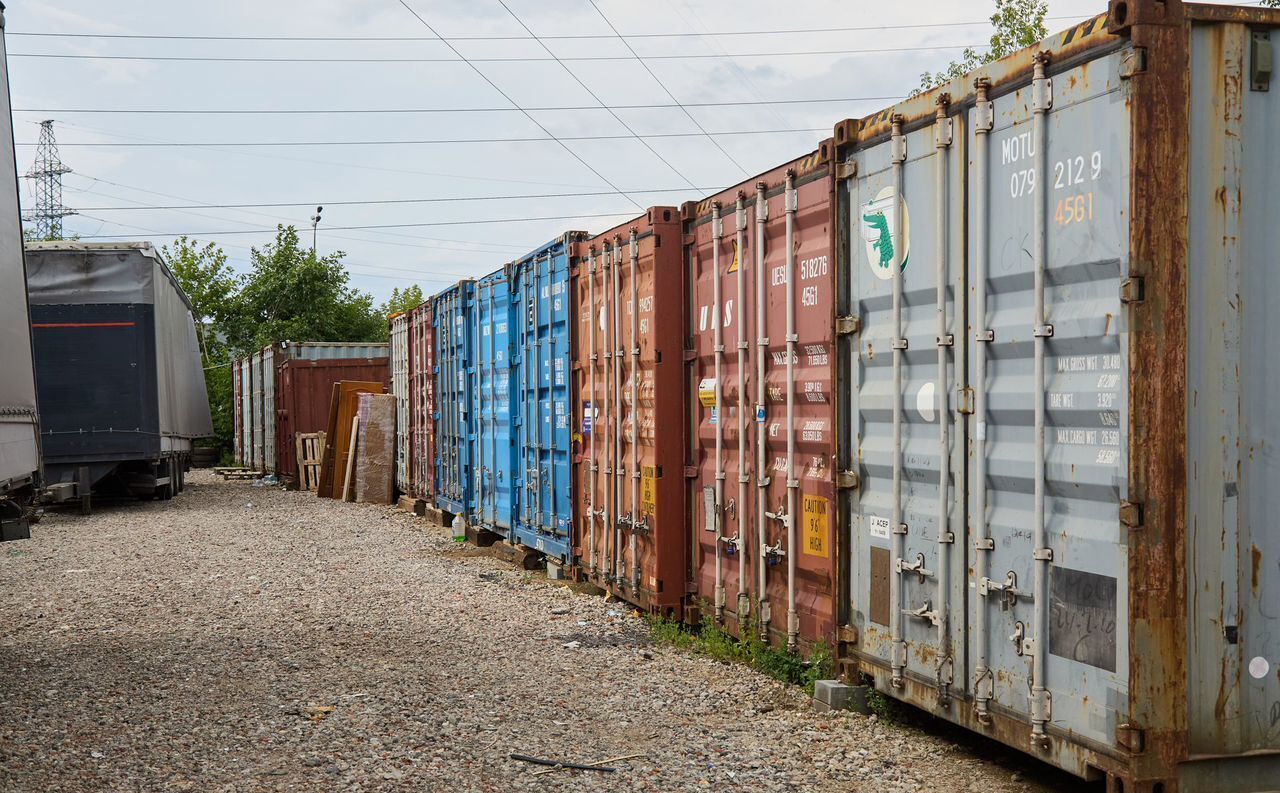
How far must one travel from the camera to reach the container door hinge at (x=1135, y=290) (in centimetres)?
426

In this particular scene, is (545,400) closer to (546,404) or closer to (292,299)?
(546,404)

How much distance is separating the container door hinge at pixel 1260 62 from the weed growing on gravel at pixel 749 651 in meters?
3.59

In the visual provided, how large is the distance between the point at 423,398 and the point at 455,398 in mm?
2962

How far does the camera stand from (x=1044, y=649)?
479 cm

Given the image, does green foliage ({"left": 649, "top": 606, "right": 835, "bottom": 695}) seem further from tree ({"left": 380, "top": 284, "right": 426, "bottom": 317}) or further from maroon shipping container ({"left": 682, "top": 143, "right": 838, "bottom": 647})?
tree ({"left": 380, "top": 284, "right": 426, "bottom": 317})

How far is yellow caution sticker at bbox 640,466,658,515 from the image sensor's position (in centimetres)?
885

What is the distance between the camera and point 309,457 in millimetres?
25516

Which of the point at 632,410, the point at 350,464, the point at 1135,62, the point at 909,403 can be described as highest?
the point at 1135,62

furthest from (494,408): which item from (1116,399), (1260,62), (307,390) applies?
(307,390)

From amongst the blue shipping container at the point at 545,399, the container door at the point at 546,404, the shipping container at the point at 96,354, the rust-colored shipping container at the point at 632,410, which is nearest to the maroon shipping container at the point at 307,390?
the shipping container at the point at 96,354

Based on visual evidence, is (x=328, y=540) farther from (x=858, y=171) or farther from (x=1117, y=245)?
(x=1117, y=245)

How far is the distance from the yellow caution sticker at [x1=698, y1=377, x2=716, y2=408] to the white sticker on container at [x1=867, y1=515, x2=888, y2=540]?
2.16 m

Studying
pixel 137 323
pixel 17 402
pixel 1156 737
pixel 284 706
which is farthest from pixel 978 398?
pixel 137 323

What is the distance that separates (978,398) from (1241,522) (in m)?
1.15
